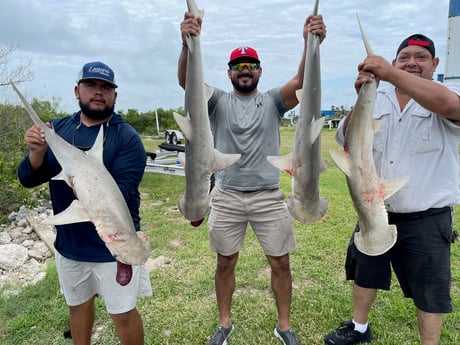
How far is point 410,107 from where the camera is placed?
301 cm

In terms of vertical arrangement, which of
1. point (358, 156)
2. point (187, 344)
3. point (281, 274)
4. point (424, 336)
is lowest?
point (187, 344)

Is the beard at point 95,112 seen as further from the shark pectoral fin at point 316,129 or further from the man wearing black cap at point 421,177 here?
the man wearing black cap at point 421,177

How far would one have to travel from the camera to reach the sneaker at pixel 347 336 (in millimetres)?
3625

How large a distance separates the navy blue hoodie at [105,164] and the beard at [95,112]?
0.22ft

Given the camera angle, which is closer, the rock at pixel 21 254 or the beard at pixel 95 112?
the beard at pixel 95 112

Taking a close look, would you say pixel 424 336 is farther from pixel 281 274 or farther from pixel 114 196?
pixel 114 196

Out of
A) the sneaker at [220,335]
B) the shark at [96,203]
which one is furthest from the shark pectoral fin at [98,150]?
the sneaker at [220,335]

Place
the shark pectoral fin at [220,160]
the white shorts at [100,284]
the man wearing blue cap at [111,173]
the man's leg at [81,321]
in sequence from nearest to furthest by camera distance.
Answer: the shark pectoral fin at [220,160] < the man wearing blue cap at [111,173] < the white shorts at [100,284] < the man's leg at [81,321]

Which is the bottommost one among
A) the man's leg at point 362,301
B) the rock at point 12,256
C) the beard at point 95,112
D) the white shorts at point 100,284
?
the rock at point 12,256

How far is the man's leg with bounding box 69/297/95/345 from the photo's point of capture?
3236 millimetres

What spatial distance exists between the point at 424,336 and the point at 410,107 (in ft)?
6.33

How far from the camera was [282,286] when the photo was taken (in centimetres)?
373

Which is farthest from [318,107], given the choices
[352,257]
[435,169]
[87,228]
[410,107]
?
[87,228]

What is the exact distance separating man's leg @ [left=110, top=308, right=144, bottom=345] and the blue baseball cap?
190cm
